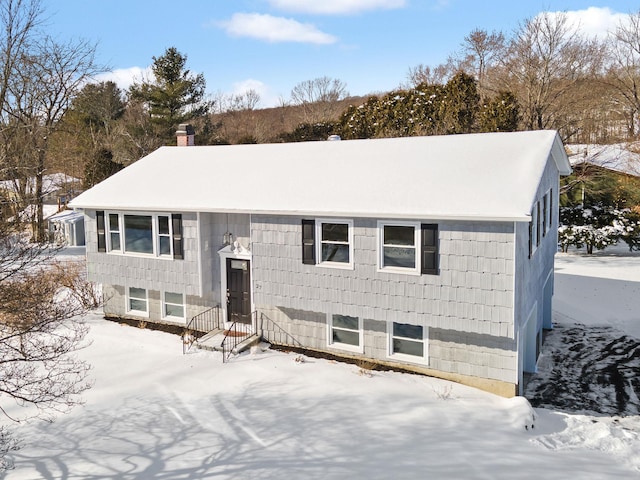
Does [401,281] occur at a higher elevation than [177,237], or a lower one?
lower

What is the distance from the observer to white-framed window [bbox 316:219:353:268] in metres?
12.6

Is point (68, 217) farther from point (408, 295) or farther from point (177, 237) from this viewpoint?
point (408, 295)

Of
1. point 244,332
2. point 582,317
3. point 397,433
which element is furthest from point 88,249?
point 582,317

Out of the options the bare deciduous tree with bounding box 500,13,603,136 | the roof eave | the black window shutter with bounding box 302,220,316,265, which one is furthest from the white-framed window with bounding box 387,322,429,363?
the bare deciduous tree with bounding box 500,13,603,136

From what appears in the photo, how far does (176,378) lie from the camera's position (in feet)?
41.0

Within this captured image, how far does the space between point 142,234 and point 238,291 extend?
12.2ft

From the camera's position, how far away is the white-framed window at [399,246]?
11.8 meters

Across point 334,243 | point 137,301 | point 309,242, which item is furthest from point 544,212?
point 137,301

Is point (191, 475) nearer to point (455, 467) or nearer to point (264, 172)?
point (455, 467)

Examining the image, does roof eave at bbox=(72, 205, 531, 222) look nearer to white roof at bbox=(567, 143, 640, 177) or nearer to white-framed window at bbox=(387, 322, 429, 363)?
white-framed window at bbox=(387, 322, 429, 363)

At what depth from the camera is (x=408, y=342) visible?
42.0 feet

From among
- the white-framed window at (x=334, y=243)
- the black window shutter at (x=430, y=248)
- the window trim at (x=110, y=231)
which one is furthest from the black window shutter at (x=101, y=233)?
the black window shutter at (x=430, y=248)

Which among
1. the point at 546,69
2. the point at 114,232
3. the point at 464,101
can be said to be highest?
the point at 546,69

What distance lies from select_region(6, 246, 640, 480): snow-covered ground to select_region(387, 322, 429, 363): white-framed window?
613 millimetres
